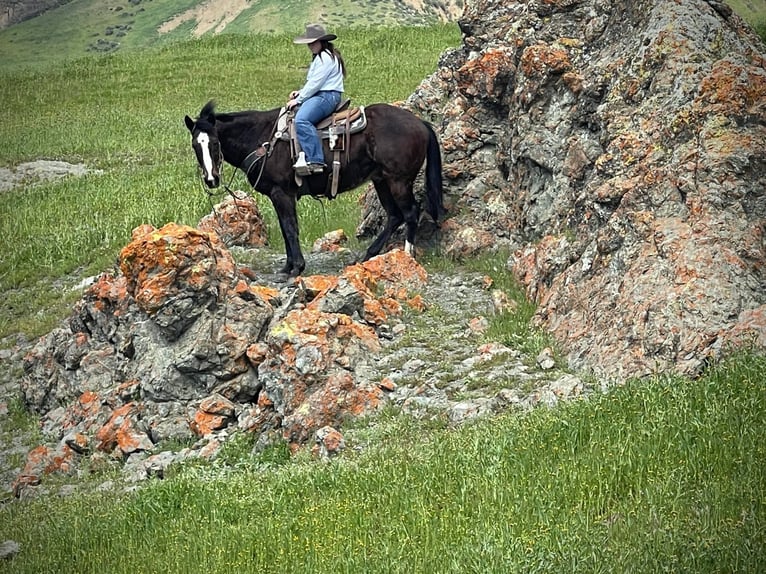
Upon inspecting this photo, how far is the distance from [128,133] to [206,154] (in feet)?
65.0

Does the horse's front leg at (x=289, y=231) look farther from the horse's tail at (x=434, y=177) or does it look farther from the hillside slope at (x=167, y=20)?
the hillside slope at (x=167, y=20)

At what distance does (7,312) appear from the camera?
20.4 m

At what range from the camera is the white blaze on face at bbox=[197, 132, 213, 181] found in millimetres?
16328

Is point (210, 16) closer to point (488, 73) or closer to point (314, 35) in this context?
point (488, 73)

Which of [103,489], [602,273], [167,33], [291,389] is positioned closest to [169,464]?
[103,489]

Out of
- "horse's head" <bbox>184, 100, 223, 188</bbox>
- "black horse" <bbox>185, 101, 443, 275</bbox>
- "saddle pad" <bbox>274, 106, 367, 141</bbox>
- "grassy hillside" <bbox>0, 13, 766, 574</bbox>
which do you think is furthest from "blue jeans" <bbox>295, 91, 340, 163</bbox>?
"grassy hillside" <bbox>0, 13, 766, 574</bbox>

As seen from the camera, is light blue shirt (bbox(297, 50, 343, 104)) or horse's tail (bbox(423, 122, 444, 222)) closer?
light blue shirt (bbox(297, 50, 343, 104))

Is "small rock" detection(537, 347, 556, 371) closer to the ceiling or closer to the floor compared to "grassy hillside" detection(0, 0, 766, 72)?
closer to the ceiling

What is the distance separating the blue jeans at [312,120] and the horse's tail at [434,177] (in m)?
1.75

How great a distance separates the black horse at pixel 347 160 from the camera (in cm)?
1653

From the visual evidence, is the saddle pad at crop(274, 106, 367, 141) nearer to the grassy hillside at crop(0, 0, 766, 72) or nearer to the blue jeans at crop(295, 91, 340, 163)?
the blue jeans at crop(295, 91, 340, 163)

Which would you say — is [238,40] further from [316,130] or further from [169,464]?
[169,464]

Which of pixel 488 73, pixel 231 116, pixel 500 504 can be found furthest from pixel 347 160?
pixel 500 504

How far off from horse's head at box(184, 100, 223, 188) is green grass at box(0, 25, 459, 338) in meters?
3.34
